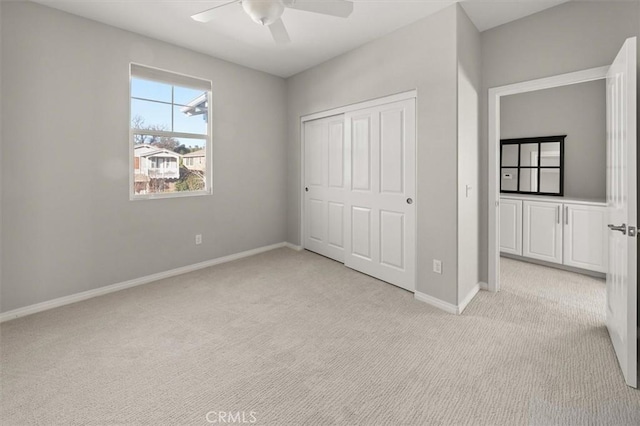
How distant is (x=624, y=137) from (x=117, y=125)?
4.22m

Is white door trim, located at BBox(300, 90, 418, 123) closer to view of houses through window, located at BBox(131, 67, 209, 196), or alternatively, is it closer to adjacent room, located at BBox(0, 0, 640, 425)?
adjacent room, located at BBox(0, 0, 640, 425)

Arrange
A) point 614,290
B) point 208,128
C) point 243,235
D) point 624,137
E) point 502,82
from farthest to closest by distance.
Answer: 1. point 243,235
2. point 208,128
3. point 502,82
4. point 614,290
5. point 624,137

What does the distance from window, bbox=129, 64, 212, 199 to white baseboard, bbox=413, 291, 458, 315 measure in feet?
9.61

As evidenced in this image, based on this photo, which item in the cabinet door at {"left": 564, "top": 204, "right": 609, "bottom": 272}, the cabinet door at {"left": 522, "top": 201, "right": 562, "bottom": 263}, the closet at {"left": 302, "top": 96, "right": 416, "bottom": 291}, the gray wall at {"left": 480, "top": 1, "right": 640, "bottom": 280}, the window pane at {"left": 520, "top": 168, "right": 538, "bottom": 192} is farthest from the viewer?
the window pane at {"left": 520, "top": 168, "right": 538, "bottom": 192}

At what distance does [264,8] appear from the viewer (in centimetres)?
192

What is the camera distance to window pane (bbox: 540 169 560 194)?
164 inches

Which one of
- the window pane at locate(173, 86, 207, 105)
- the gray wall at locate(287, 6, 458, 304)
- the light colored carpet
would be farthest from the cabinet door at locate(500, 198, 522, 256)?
the window pane at locate(173, 86, 207, 105)

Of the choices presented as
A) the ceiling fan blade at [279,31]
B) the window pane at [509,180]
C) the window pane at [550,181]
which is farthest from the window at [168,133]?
the window pane at [550,181]

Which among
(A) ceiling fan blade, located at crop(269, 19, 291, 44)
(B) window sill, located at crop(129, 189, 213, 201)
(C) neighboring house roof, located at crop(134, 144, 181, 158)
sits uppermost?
(A) ceiling fan blade, located at crop(269, 19, 291, 44)

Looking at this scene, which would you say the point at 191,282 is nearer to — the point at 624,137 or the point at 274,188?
the point at 274,188

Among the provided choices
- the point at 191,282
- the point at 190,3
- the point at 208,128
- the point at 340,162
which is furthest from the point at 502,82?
the point at 191,282

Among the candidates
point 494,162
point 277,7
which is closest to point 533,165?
point 494,162

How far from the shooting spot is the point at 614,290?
216 centimetres

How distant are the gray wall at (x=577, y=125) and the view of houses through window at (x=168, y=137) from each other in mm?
4453
